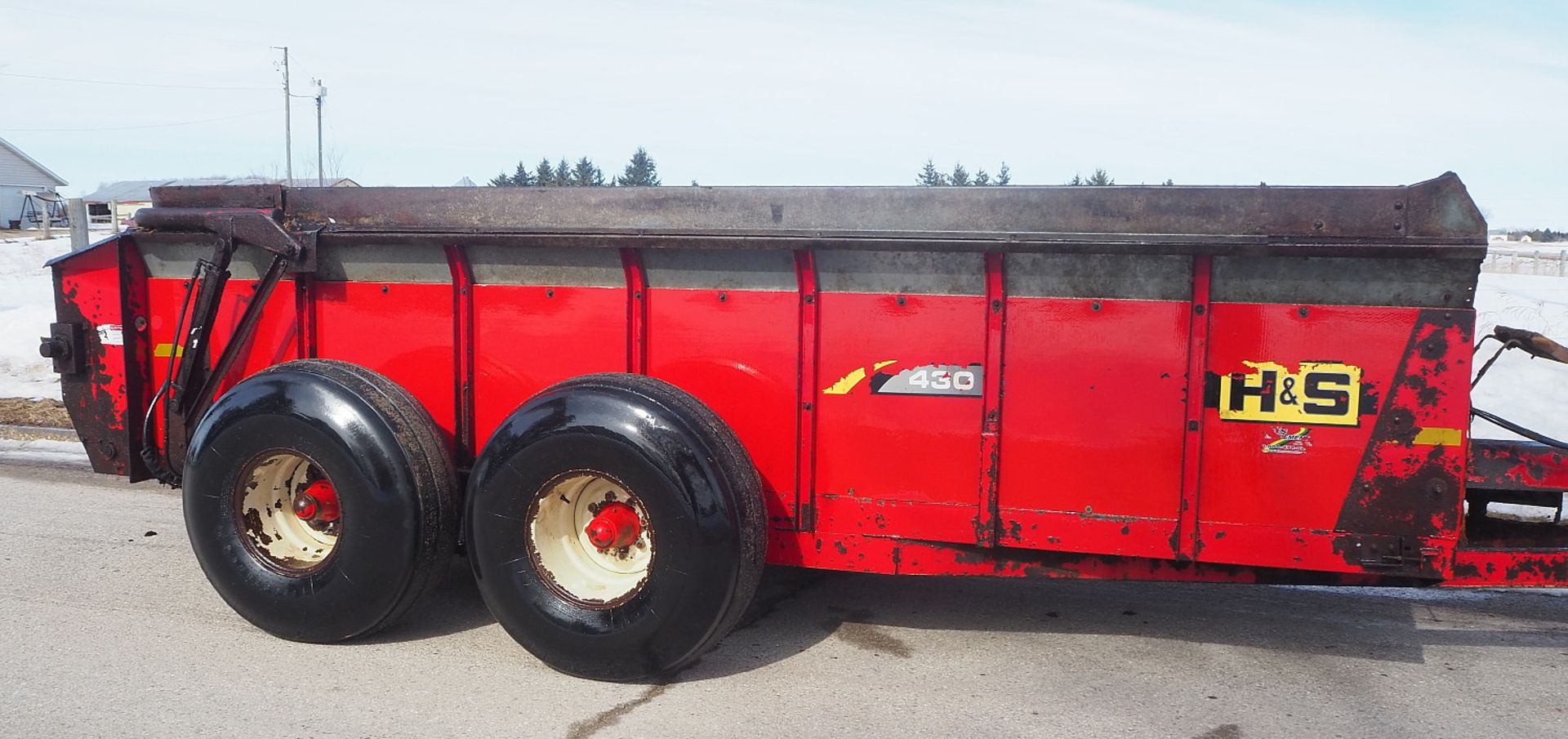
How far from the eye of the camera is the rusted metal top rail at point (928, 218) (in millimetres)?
3939

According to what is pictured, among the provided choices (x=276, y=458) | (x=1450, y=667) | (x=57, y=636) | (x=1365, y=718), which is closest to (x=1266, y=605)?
(x=1450, y=667)

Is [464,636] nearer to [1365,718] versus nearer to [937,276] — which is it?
[937,276]

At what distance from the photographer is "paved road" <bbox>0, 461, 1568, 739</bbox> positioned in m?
3.92

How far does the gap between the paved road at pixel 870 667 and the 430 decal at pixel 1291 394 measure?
3.36ft

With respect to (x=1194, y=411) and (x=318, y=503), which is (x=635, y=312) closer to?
(x=318, y=503)

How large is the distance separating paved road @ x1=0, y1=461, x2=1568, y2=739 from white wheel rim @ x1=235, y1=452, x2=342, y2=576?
343 millimetres

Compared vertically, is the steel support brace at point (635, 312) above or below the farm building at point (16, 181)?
below

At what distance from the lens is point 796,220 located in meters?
4.41

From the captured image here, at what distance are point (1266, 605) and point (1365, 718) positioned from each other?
4.42ft

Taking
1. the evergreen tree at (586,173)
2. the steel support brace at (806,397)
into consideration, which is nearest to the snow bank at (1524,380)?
the steel support brace at (806,397)

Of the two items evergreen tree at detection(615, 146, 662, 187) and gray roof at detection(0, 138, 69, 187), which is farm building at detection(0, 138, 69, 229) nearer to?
gray roof at detection(0, 138, 69, 187)

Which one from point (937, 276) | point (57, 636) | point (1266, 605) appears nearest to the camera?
point (937, 276)

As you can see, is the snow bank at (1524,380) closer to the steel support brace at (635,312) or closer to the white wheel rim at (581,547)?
the steel support brace at (635,312)

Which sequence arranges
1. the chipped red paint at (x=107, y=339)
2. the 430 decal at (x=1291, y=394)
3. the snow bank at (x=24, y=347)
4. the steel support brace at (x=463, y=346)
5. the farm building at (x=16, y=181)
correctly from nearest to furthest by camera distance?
1. the 430 decal at (x=1291, y=394)
2. the steel support brace at (x=463, y=346)
3. the chipped red paint at (x=107, y=339)
4. the snow bank at (x=24, y=347)
5. the farm building at (x=16, y=181)
